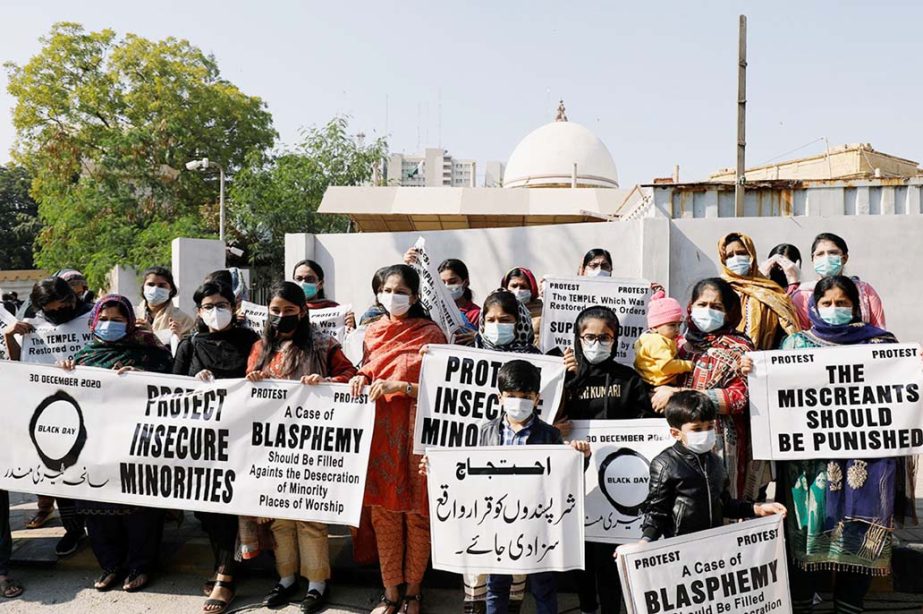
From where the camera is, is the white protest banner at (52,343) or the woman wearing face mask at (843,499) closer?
the woman wearing face mask at (843,499)

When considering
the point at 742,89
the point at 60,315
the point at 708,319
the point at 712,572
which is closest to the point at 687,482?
the point at 712,572

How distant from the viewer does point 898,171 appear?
83.0ft

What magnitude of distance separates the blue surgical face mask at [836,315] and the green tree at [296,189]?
65.1 feet

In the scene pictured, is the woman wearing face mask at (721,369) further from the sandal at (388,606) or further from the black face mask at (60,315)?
the black face mask at (60,315)

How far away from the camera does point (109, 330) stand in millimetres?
4102

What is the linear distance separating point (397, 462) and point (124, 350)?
183 centimetres

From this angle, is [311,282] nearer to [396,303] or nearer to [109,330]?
[109,330]

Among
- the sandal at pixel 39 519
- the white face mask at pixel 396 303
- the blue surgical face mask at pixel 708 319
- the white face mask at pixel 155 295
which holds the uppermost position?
the white face mask at pixel 155 295

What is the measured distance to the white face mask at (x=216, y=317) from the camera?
3.94 m

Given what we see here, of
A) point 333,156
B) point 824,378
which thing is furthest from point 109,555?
point 333,156

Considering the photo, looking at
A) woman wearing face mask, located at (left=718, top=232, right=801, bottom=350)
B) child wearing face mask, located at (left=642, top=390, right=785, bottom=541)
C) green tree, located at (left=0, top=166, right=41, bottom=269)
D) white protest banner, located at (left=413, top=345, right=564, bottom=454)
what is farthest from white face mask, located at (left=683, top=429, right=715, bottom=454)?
green tree, located at (left=0, top=166, right=41, bottom=269)

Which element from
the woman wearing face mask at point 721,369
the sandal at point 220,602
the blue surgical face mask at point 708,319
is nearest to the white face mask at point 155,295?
the sandal at point 220,602

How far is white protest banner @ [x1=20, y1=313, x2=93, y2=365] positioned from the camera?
4605mm

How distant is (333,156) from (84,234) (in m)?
9.34
